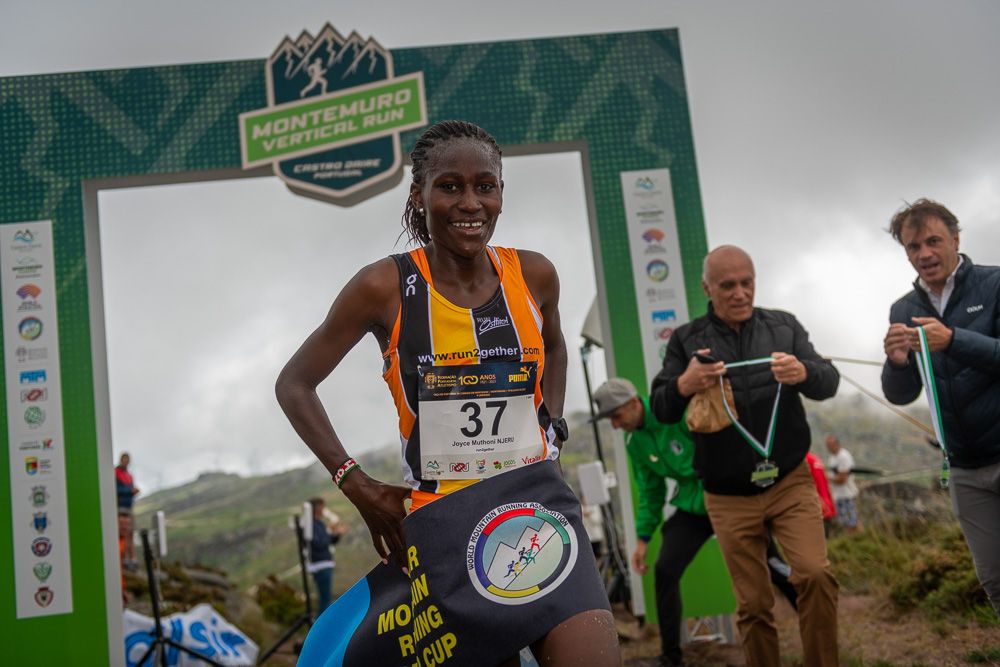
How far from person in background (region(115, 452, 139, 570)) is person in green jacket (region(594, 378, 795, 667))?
28.1 ft

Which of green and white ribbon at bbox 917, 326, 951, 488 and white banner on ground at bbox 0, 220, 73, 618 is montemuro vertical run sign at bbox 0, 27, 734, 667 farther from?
green and white ribbon at bbox 917, 326, 951, 488

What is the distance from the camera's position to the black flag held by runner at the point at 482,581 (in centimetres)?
184

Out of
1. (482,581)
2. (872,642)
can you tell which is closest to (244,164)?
(872,642)

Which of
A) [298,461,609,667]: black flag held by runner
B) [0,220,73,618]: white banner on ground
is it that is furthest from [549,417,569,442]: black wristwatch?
[0,220,73,618]: white banner on ground

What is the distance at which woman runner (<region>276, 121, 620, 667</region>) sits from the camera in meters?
2.00

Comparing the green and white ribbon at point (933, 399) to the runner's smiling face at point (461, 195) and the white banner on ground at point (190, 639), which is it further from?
the white banner on ground at point (190, 639)

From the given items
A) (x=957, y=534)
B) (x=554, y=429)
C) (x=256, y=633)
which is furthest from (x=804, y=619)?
(x=256, y=633)

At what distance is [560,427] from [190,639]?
549cm

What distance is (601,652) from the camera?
5.90ft

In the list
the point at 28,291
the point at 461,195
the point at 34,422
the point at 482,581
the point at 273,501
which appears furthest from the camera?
the point at 273,501

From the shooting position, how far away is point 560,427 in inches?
85.8

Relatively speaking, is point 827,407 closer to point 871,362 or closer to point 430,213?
point 871,362

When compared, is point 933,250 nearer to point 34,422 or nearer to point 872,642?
point 872,642

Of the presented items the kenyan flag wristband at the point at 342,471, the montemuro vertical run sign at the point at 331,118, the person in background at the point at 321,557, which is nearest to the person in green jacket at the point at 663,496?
the montemuro vertical run sign at the point at 331,118
